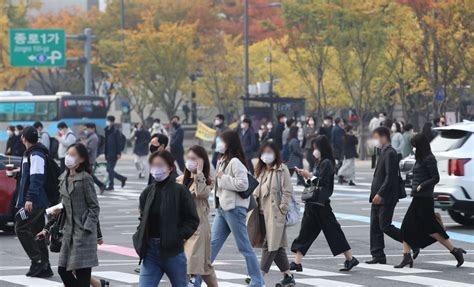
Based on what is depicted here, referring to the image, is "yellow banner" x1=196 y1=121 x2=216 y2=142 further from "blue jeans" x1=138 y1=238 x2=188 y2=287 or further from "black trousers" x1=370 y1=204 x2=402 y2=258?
"blue jeans" x1=138 y1=238 x2=188 y2=287

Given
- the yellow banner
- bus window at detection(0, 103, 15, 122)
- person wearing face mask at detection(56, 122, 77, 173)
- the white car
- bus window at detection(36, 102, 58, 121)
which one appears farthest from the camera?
bus window at detection(0, 103, 15, 122)

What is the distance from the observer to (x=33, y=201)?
1450 centimetres

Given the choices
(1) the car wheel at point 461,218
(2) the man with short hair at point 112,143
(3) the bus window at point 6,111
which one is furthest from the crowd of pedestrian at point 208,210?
(3) the bus window at point 6,111

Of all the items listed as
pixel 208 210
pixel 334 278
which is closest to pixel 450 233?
pixel 334 278

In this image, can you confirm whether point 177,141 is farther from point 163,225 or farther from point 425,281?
point 163,225

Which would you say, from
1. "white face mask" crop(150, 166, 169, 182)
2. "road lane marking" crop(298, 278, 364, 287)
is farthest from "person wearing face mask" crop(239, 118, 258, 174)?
"white face mask" crop(150, 166, 169, 182)

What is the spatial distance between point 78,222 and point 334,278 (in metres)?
3.93

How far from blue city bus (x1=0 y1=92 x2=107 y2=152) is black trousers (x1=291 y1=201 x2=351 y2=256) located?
1706 inches

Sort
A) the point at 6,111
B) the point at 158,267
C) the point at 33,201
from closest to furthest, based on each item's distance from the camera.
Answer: the point at 158,267 < the point at 33,201 < the point at 6,111

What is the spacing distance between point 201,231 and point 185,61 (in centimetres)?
5299

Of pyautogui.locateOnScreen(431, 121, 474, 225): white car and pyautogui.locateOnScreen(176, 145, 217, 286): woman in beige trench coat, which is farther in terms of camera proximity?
pyautogui.locateOnScreen(431, 121, 474, 225): white car

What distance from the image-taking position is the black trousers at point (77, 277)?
38.1ft

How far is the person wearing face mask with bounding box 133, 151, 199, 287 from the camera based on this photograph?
33.1 feet

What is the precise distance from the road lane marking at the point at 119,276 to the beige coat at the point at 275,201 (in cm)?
168
